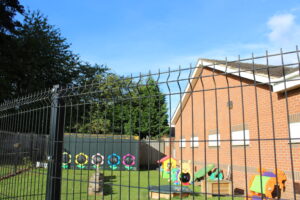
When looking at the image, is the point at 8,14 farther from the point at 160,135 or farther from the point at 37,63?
the point at 160,135

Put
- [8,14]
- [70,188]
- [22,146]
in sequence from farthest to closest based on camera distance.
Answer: [8,14], [70,188], [22,146]

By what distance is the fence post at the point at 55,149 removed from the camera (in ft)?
12.3

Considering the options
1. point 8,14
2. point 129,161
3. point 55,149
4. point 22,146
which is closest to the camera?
point 55,149

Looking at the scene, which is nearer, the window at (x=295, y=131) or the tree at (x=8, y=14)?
the window at (x=295, y=131)

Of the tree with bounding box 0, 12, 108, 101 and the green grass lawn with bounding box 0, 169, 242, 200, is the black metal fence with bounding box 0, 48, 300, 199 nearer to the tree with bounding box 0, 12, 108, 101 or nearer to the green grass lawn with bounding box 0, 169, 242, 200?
the green grass lawn with bounding box 0, 169, 242, 200

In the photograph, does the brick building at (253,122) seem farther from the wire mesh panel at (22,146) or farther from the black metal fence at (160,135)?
the wire mesh panel at (22,146)

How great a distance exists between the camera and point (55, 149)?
3.87m

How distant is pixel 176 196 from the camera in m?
8.11

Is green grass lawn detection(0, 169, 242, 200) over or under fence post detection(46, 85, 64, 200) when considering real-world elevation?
under

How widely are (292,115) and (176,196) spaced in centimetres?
416

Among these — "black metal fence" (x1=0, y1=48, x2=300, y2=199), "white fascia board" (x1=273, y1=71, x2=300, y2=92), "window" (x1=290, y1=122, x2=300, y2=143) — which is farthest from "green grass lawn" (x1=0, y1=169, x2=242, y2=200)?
"window" (x1=290, y1=122, x2=300, y2=143)

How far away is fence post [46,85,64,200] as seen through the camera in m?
3.76

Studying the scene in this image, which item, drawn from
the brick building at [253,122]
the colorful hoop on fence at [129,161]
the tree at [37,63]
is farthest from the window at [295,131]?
the tree at [37,63]

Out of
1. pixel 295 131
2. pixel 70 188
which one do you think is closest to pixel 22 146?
pixel 70 188
